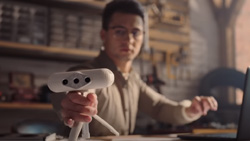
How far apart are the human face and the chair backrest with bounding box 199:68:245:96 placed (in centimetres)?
201

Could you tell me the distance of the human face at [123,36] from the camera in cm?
191

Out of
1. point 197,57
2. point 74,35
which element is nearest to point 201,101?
point 74,35

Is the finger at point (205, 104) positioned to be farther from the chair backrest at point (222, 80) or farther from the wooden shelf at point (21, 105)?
the chair backrest at point (222, 80)

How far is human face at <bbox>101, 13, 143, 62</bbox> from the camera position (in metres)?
1.91

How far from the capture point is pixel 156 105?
2.08 m

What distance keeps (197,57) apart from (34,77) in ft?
7.08

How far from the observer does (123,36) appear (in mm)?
1932

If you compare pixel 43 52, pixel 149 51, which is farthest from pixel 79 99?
pixel 149 51

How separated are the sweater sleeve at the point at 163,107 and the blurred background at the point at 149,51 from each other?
61 centimetres

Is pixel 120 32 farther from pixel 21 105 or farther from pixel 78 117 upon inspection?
pixel 78 117

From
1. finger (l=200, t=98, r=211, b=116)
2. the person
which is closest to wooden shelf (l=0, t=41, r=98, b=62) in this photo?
the person

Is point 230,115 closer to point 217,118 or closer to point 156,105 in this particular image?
point 217,118

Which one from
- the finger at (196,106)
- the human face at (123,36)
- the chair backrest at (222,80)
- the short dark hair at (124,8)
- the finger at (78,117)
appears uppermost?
the short dark hair at (124,8)

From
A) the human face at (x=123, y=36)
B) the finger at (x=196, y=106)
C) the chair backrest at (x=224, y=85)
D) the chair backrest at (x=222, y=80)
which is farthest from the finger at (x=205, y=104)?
the chair backrest at (x=222, y=80)
